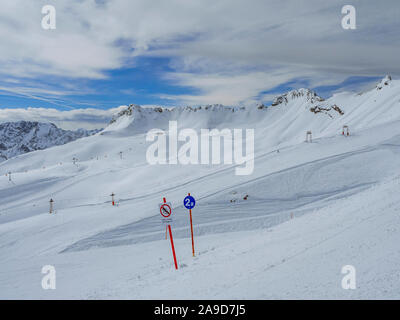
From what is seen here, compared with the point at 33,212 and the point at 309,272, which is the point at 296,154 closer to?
the point at 309,272

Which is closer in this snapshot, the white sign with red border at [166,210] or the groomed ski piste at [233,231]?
the groomed ski piste at [233,231]

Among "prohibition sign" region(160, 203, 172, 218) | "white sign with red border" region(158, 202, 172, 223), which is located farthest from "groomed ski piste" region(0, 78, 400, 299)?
"prohibition sign" region(160, 203, 172, 218)

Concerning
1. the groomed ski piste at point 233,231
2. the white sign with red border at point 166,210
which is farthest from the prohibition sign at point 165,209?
the groomed ski piste at point 233,231

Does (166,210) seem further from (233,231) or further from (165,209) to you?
(233,231)

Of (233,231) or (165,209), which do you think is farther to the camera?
(233,231)

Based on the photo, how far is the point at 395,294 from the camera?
5090mm

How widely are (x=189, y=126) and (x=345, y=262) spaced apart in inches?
4776

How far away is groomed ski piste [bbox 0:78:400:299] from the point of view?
6527 mm

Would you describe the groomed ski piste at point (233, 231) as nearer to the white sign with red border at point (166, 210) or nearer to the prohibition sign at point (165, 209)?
the white sign with red border at point (166, 210)

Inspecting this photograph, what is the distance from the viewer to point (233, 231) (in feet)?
47.0

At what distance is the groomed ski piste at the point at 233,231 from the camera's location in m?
6.53

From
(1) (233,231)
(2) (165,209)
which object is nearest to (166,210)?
(2) (165,209)

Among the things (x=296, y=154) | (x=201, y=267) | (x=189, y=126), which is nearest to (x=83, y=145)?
(x=189, y=126)

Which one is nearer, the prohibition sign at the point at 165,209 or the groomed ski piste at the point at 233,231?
the groomed ski piste at the point at 233,231
